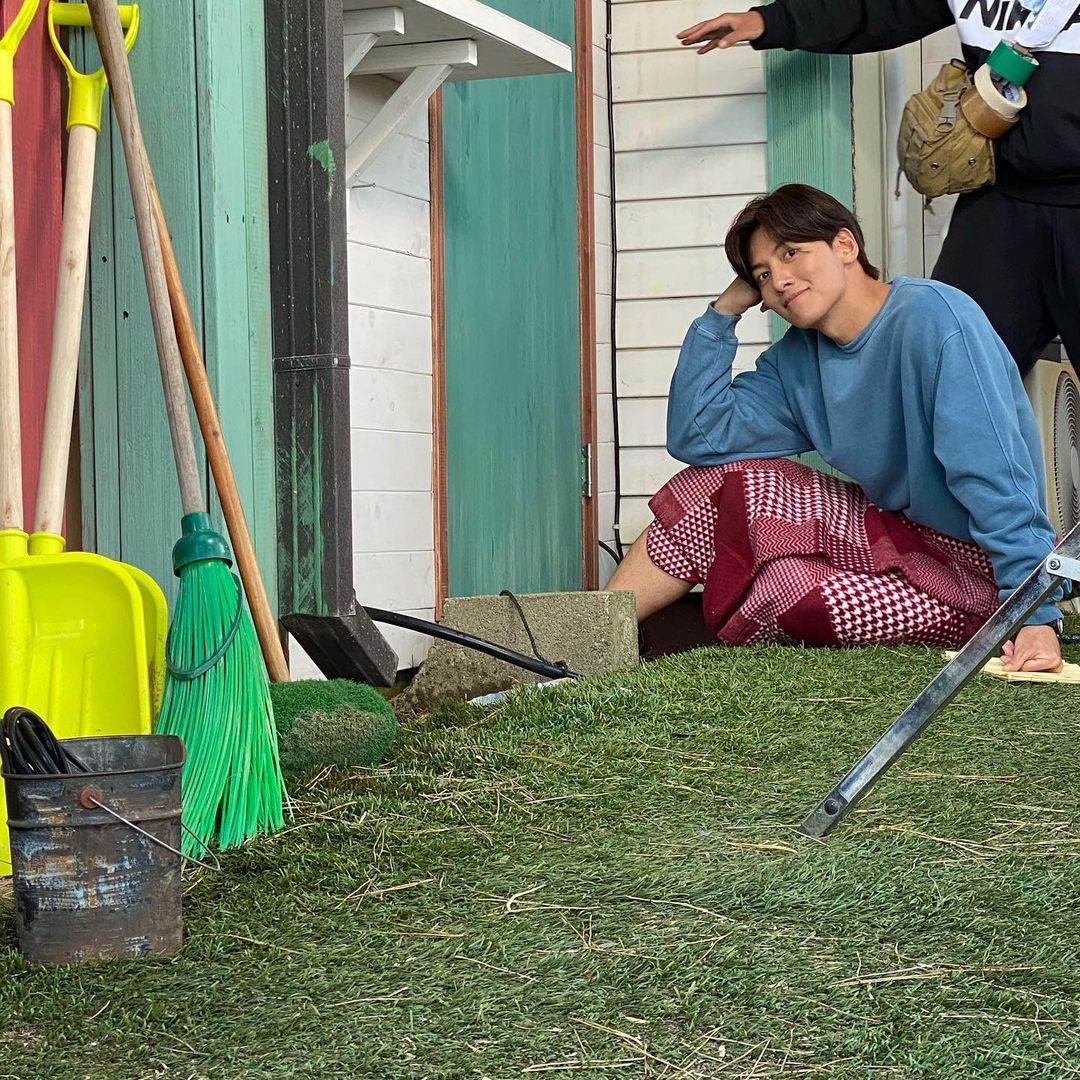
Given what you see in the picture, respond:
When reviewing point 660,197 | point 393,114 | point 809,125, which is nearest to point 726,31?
point 809,125

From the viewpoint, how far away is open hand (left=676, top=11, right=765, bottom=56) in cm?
382

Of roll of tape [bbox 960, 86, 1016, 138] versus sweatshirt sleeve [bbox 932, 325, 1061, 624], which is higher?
roll of tape [bbox 960, 86, 1016, 138]

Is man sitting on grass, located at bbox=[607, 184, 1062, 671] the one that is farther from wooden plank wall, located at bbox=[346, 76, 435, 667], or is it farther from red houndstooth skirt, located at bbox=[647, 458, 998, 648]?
wooden plank wall, located at bbox=[346, 76, 435, 667]

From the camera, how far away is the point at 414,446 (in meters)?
3.31

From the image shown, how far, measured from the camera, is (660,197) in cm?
441

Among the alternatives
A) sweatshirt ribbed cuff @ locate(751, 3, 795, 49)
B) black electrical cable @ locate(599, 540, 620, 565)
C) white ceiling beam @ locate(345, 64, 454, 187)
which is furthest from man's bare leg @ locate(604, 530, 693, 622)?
sweatshirt ribbed cuff @ locate(751, 3, 795, 49)

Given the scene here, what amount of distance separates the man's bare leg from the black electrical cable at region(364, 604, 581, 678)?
0.63m

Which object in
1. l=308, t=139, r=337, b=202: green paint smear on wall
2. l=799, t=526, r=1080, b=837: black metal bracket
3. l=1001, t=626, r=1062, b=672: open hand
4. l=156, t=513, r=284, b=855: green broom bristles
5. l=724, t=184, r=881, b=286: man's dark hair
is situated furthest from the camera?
l=724, t=184, r=881, b=286: man's dark hair

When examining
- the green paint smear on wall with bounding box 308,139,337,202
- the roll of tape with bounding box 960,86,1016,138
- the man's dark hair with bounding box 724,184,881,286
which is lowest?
the green paint smear on wall with bounding box 308,139,337,202

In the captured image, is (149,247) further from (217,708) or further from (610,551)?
(610,551)

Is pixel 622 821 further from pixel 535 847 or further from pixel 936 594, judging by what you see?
pixel 936 594

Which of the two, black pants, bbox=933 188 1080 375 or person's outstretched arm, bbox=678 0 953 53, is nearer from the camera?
black pants, bbox=933 188 1080 375

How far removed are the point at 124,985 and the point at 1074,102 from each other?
2973mm

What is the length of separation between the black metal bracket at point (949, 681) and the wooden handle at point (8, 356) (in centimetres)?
102
